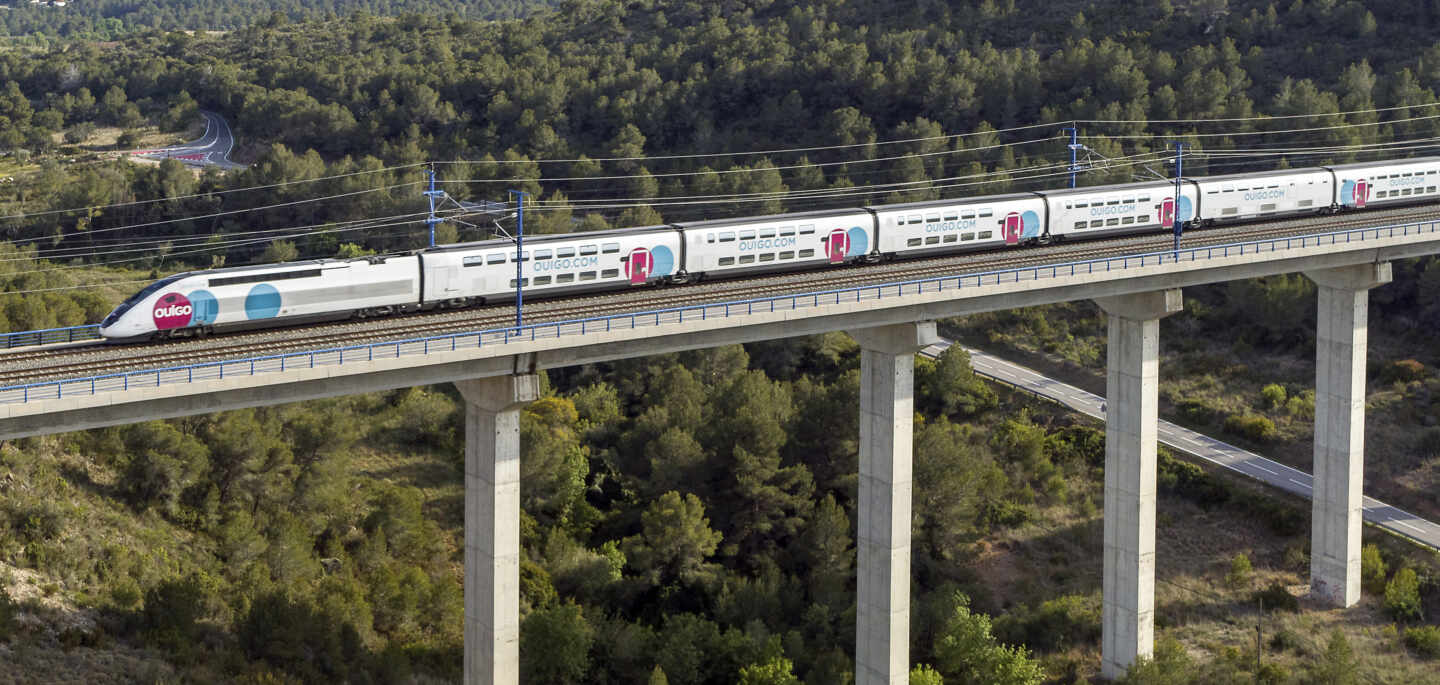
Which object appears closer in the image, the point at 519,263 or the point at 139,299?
the point at 139,299

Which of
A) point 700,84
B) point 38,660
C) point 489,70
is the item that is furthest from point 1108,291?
point 489,70

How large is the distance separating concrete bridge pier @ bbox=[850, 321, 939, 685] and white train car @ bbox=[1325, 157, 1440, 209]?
26076mm

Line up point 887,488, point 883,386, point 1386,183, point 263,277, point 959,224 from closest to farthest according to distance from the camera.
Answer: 1. point 263,277
2. point 887,488
3. point 883,386
4. point 959,224
5. point 1386,183

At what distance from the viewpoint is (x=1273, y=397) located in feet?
229

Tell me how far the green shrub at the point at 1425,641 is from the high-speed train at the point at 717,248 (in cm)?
1787

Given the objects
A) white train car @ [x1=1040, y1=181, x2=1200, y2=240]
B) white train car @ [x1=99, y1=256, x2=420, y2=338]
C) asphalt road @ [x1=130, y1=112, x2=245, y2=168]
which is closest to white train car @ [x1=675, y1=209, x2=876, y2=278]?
white train car @ [x1=1040, y1=181, x2=1200, y2=240]

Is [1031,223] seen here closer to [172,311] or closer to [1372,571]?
[1372,571]

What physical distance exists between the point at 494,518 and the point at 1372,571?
38.1 meters

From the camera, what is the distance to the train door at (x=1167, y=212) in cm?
5684

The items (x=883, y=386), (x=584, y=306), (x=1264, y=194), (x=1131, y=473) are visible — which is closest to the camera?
(x=584, y=306)

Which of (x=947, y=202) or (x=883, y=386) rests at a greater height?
(x=947, y=202)

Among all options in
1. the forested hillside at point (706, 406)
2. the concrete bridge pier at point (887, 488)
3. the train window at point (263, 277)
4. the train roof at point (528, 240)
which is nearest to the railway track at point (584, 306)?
the train window at point (263, 277)

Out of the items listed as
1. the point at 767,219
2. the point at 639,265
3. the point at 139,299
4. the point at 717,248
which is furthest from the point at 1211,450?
the point at 139,299

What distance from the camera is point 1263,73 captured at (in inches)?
3907
